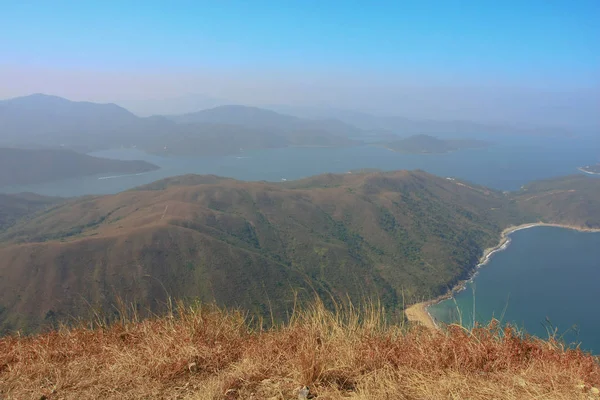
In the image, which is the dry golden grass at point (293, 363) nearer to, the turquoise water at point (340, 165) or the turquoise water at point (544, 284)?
the turquoise water at point (544, 284)

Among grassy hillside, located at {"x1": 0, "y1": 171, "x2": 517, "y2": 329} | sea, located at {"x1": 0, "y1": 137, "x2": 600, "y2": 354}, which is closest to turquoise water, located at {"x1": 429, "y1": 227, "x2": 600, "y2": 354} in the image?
sea, located at {"x1": 0, "y1": 137, "x2": 600, "y2": 354}

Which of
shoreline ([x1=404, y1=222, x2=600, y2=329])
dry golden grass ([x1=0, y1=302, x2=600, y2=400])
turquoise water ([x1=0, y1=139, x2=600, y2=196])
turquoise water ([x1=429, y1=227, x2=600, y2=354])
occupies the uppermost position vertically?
dry golden grass ([x1=0, y1=302, x2=600, y2=400])

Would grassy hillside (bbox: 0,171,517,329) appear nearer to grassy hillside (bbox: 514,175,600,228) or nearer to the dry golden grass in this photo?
grassy hillside (bbox: 514,175,600,228)

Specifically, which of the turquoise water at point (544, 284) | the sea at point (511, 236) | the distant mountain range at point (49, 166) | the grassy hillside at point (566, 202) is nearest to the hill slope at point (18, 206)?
the sea at point (511, 236)

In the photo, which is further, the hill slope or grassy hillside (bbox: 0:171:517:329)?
the hill slope

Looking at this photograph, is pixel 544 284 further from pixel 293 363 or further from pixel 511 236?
pixel 293 363

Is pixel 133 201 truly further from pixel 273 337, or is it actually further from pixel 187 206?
pixel 273 337

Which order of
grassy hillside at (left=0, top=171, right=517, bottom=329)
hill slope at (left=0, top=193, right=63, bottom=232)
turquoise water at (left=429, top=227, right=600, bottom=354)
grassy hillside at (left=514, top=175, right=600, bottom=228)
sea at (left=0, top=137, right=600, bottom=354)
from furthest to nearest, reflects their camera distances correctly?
grassy hillside at (left=514, top=175, right=600, bottom=228) < hill slope at (left=0, top=193, right=63, bottom=232) < sea at (left=0, top=137, right=600, bottom=354) < turquoise water at (left=429, top=227, right=600, bottom=354) < grassy hillside at (left=0, top=171, right=517, bottom=329)
